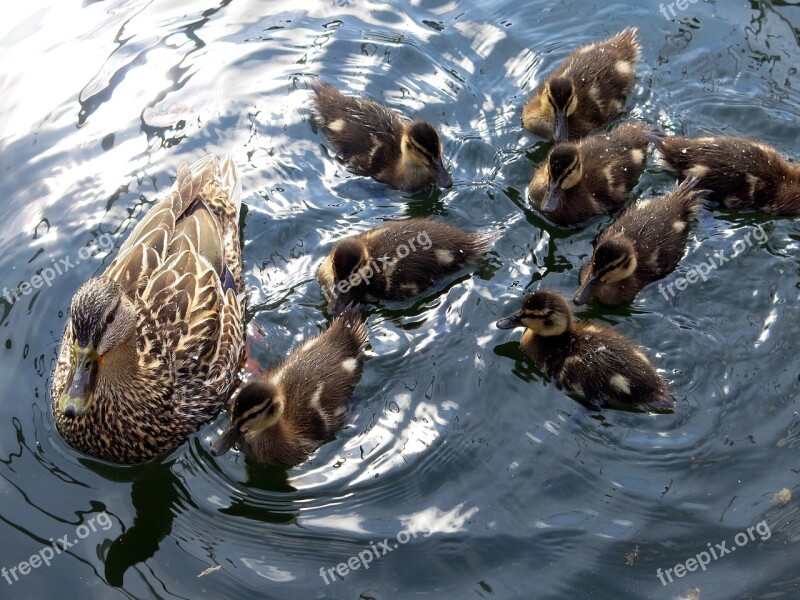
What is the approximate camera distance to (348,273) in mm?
3686

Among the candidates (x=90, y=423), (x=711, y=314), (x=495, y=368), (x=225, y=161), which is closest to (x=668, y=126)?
(x=711, y=314)

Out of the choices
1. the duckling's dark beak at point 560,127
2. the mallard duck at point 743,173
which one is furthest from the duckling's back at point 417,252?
the mallard duck at point 743,173

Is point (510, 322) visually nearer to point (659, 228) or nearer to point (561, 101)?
point (659, 228)

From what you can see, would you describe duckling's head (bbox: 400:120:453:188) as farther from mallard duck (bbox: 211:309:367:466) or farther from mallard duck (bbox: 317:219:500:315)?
mallard duck (bbox: 211:309:367:466)

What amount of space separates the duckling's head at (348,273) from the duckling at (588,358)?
2.01ft

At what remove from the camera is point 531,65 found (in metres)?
5.03

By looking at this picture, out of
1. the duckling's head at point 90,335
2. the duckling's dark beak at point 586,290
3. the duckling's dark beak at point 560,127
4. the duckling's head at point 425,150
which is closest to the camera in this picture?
the duckling's head at point 90,335

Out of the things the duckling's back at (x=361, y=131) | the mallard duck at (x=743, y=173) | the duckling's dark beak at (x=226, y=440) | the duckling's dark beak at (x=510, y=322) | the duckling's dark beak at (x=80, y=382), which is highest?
the duckling's dark beak at (x=80, y=382)

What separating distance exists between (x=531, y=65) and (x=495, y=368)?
7.09 feet

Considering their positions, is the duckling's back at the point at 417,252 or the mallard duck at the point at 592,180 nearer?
the duckling's back at the point at 417,252

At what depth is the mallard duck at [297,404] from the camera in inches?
126

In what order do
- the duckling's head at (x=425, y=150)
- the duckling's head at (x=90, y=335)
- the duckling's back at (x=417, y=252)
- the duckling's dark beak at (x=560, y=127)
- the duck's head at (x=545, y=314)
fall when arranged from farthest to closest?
the duckling's dark beak at (x=560, y=127), the duckling's head at (x=425, y=150), the duckling's back at (x=417, y=252), the duck's head at (x=545, y=314), the duckling's head at (x=90, y=335)

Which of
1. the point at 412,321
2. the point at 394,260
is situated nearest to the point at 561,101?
the point at 394,260

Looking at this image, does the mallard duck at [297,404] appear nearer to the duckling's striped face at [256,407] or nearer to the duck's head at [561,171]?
the duckling's striped face at [256,407]
